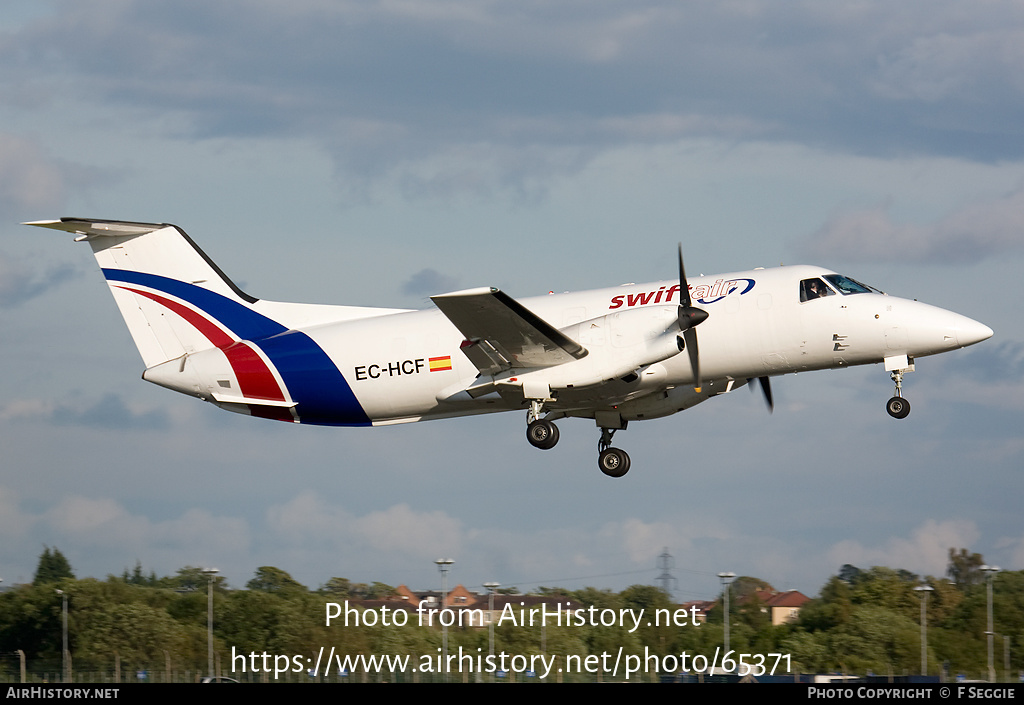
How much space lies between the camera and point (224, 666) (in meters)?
23.7

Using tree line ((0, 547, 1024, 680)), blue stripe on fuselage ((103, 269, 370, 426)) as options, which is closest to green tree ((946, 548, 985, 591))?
tree line ((0, 547, 1024, 680))

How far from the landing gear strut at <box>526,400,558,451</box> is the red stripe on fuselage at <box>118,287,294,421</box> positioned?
154 inches

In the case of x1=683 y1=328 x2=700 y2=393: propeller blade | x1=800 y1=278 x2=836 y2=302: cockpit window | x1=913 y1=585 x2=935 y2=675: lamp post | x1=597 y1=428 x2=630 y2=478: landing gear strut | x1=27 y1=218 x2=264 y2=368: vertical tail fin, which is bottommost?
x1=913 y1=585 x2=935 y2=675: lamp post

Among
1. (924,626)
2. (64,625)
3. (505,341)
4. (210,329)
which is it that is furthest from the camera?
(924,626)

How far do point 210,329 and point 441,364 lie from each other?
4.12 metres

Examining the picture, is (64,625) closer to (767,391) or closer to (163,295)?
(163,295)

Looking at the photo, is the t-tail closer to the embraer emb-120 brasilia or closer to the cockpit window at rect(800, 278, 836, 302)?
the embraer emb-120 brasilia

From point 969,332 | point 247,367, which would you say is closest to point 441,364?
point 247,367

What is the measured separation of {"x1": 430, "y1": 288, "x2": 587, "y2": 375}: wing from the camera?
1586 cm

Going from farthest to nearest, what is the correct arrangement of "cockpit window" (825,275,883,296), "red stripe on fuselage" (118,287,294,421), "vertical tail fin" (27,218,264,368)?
"vertical tail fin" (27,218,264,368)
"red stripe on fuselage" (118,287,294,421)
"cockpit window" (825,275,883,296)

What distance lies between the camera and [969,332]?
1641 cm

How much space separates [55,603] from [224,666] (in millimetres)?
5380
